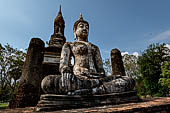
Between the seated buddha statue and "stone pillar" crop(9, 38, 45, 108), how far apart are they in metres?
2.44

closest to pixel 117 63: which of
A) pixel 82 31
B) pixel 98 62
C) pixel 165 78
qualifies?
pixel 98 62

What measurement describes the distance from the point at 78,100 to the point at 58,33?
7925mm

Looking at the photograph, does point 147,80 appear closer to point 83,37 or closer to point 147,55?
point 147,55

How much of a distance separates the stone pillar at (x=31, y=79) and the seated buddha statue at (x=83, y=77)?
2437mm

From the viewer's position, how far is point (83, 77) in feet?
10.5

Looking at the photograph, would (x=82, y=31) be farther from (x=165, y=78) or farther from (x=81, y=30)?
(x=165, y=78)

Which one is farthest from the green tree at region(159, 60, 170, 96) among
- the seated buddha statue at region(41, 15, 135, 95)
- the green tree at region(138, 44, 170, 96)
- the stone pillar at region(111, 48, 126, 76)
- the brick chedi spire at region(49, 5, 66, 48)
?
the seated buddha statue at region(41, 15, 135, 95)

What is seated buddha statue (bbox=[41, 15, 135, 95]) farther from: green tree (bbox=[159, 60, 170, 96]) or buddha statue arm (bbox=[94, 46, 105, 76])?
green tree (bbox=[159, 60, 170, 96])

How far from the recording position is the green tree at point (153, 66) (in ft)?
50.1

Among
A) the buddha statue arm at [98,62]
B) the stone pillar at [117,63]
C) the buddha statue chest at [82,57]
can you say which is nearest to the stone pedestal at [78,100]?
the buddha statue chest at [82,57]

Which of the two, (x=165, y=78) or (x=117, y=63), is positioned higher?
Result: (x=117, y=63)

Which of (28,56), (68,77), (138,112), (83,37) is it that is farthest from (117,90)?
(28,56)

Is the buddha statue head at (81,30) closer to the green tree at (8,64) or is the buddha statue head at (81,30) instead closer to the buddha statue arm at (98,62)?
the buddha statue arm at (98,62)

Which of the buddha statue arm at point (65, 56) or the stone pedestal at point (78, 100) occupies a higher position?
the buddha statue arm at point (65, 56)
